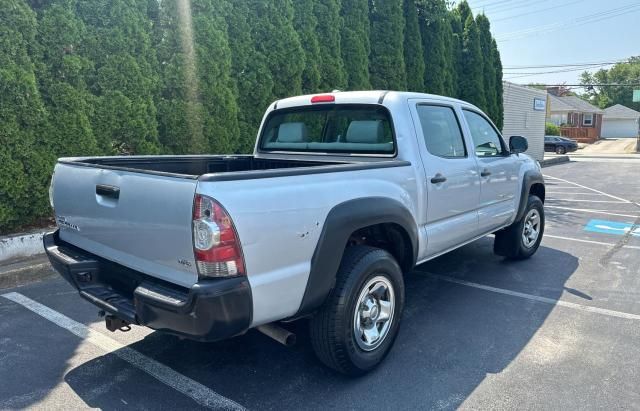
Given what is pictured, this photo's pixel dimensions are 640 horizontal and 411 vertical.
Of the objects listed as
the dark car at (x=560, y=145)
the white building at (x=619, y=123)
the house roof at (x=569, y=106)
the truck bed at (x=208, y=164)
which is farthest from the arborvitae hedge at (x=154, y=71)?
the white building at (x=619, y=123)

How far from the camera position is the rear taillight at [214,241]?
2.36 metres

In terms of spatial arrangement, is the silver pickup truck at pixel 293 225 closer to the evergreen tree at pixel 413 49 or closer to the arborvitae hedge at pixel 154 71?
the arborvitae hedge at pixel 154 71

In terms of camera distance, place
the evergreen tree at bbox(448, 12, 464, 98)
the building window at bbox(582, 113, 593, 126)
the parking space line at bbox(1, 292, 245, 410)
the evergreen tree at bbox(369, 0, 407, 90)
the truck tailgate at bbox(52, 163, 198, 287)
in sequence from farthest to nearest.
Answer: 1. the building window at bbox(582, 113, 593, 126)
2. the evergreen tree at bbox(448, 12, 464, 98)
3. the evergreen tree at bbox(369, 0, 407, 90)
4. the parking space line at bbox(1, 292, 245, 410)
5. the truck tailgate at bbox(52, 163, 198, 287)

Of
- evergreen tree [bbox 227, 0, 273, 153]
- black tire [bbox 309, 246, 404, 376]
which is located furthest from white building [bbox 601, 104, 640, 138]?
black tire [bbox 309, 246, 404, 376]

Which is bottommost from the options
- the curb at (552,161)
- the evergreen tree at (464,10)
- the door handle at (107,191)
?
the curb at (552,161)

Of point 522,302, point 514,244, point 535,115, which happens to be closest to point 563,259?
point 514,244

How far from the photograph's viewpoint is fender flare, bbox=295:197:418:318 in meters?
2.80

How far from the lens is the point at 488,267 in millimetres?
5809

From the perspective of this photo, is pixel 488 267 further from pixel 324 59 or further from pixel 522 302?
pixel 324 59

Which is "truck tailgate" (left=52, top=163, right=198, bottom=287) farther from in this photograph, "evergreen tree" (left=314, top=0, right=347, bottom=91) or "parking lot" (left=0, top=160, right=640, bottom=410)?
"evergreen tree" (left=314, top=0, right=347, bottom=91)

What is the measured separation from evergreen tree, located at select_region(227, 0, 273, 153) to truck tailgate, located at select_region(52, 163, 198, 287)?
5.66 m

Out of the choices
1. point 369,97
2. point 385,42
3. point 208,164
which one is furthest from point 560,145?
point 208,164

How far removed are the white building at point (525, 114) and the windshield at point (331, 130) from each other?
19.2 metres

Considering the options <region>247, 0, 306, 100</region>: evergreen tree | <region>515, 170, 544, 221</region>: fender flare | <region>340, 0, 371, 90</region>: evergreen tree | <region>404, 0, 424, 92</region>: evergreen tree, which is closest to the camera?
<region>515, 170, 544, 221</region>: fender flare
